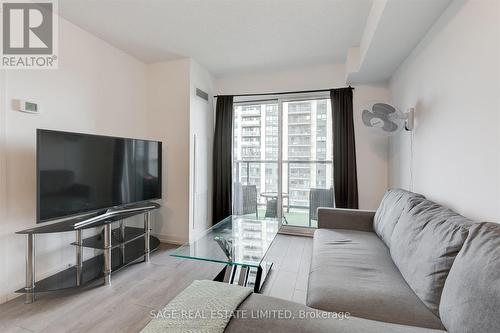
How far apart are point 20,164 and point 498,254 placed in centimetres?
315

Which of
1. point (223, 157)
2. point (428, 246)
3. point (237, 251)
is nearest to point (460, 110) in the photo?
point (428, 246)

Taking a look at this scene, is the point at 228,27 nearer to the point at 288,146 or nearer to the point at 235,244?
the point at 288,146

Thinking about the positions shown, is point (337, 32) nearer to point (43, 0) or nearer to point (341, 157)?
point (341, 157)

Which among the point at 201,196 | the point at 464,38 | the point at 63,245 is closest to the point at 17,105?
the point at 63,245

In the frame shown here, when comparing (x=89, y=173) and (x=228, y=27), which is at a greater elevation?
(x=228, y=27)

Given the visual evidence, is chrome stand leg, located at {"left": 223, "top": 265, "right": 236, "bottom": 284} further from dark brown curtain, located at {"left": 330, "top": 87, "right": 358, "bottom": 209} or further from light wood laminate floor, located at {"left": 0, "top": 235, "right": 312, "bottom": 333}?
dark brown curtain, located at {"left": 330, "top": 87, "right": 358, "bottom": 209}

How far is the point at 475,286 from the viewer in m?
0.87

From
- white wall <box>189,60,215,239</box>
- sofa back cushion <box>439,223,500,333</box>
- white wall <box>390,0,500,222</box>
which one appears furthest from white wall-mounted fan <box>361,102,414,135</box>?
white wall <box>189,60,215,239</box>

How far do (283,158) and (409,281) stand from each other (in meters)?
2.55

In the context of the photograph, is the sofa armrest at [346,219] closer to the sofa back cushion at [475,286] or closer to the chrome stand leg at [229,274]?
the chrome stand leg at [229,274]

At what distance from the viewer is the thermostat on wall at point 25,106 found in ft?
6.33

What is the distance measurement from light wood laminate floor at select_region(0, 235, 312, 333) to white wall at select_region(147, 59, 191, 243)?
23.2 inches

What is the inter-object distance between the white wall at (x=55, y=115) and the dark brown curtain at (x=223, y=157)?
1209mm

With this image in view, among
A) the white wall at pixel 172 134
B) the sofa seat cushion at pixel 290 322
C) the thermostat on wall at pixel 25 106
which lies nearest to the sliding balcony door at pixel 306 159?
the white wall at pixel 172 134
